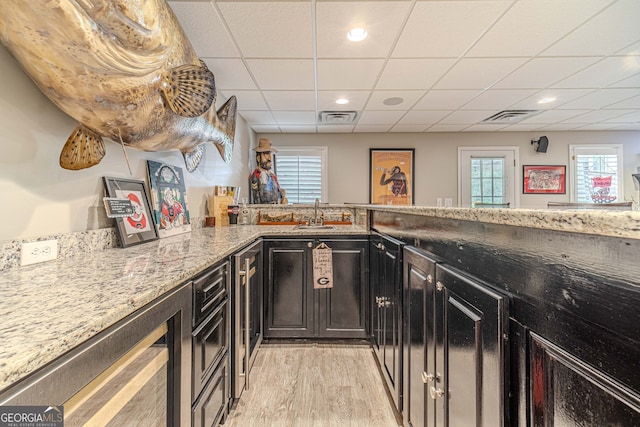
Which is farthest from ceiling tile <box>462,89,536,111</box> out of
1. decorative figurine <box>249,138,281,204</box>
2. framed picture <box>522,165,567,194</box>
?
decorative figurine <box>249,138,281,204</box>

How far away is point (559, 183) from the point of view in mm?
4602

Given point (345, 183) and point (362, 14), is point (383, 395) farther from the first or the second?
point (345, 183)

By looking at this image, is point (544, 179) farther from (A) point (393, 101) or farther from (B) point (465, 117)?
(A) point (393, 101)

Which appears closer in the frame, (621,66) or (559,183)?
(621,66)

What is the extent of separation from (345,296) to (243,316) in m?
0.93

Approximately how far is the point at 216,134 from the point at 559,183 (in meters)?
5.48

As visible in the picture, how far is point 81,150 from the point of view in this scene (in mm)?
1153

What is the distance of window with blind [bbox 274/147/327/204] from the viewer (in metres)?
4.67

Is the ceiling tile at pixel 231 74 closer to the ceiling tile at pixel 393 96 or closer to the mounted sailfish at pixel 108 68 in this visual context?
the mounted sailfish at pixel 108 68

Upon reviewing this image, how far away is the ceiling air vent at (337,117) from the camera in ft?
11.8

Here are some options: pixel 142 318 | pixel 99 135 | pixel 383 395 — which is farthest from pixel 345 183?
pixel 142 318

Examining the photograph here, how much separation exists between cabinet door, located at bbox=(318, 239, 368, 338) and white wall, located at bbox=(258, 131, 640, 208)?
8.33 feet

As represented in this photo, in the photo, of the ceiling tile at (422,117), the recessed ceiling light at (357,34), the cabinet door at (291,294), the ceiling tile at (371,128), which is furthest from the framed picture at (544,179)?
the cabinet door at (291,294)

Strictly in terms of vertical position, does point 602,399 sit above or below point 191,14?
below
